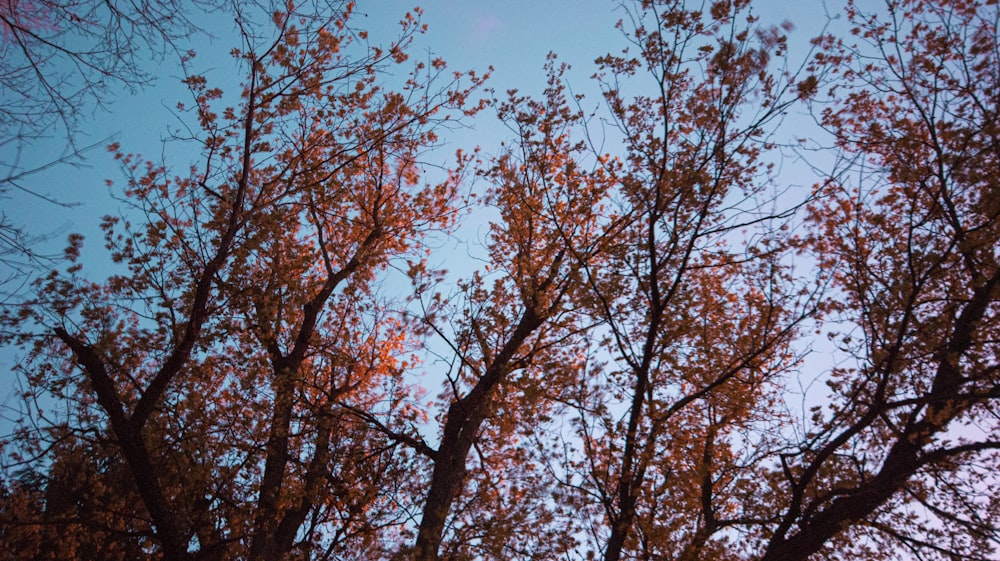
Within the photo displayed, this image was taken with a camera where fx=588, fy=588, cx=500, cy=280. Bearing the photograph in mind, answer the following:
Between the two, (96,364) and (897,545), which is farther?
(897,545)

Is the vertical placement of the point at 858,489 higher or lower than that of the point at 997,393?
lower

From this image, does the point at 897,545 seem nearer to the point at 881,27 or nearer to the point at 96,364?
the point at 881,27

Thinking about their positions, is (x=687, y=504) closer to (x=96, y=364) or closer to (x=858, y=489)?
(x=858, y=489)

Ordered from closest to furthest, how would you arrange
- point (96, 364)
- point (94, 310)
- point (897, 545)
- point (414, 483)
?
point (96, 364) < point (897, 545) < point (94, 310) < point (414, 483)

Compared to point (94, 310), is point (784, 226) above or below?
above

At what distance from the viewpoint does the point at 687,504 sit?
8.39 m

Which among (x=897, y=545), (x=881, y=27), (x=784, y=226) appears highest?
(x=881, y=27)

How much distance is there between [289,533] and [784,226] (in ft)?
29.5

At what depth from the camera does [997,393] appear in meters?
5.09

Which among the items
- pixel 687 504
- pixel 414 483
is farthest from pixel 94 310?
Result: pixel 687 504

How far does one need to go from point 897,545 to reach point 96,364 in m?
10.1

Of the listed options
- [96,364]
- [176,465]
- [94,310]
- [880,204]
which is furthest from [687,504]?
[94,310]

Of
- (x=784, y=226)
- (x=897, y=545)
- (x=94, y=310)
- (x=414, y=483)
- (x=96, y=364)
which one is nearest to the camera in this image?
(x=96, y=364)

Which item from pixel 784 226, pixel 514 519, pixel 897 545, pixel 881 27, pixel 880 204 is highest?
pixel 881 27
